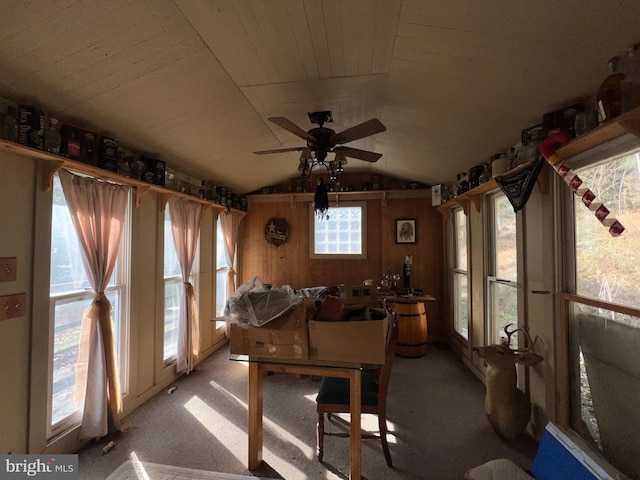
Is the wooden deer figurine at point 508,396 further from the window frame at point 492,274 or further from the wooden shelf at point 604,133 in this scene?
the wooden shelf at point 604,133

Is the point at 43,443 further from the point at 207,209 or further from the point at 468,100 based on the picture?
the point at 468,100

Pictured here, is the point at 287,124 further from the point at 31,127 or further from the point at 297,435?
the point at 297,435

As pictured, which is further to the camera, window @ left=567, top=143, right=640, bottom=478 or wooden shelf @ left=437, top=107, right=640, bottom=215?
window @ left=567, top=143, right=640, bottom=478

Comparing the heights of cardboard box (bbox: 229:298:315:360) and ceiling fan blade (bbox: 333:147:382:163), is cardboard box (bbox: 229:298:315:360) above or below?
below

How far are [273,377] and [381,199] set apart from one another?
10.0ft

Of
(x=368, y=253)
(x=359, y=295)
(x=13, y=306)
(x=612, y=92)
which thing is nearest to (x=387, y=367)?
(x=359, y=295)

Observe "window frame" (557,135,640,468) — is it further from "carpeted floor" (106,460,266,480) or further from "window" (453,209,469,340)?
"carpeted floor" (106,460,266,480)

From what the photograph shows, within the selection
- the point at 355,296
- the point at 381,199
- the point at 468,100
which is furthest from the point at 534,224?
the point at 381,199

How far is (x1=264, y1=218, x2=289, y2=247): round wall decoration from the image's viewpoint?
4.71 m

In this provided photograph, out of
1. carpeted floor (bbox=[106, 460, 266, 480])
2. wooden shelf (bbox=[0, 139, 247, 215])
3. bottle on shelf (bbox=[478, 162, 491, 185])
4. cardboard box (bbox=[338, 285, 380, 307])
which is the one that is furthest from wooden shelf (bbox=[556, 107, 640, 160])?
wooden shelf (bbox=[0, 139, 247, 215])

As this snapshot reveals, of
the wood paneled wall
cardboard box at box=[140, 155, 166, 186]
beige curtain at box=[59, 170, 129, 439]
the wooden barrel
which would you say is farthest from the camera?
the wood paneled wall

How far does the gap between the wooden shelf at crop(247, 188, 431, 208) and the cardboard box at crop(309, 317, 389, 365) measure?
2.95m

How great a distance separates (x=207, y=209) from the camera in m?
3.72

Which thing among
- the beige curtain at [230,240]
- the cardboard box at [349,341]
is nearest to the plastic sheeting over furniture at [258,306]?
the cardboard box at [349,341]
